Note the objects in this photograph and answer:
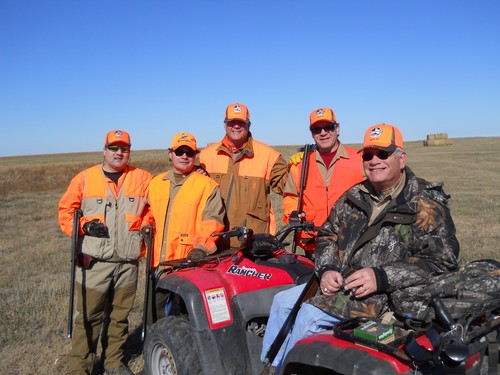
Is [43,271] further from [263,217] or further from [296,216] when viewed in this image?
[296,216]

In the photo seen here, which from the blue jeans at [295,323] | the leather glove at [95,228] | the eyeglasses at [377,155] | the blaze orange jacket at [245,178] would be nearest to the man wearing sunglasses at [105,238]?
the leather glove at [95,228]

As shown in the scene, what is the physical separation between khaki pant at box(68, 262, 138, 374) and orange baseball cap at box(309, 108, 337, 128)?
7.93ft

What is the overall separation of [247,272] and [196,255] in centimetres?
57

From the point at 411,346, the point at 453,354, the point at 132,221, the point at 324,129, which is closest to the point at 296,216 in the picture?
the point at 324,129

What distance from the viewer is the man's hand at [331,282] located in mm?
3086

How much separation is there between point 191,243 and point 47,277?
534 cm

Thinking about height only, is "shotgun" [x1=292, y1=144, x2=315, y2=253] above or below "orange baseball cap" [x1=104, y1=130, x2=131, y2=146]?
below

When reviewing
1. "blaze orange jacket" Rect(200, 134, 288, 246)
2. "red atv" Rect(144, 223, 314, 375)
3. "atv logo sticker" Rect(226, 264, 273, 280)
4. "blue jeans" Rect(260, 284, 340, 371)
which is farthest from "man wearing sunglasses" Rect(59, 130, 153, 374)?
"blue jeans" Rect(260, 284, 340, 371)

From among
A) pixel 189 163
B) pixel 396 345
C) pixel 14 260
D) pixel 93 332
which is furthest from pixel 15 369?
pixel 14 260

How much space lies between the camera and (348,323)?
2.84 metres

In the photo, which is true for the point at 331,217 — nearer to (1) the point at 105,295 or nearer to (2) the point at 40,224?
(1) the point at 105,295

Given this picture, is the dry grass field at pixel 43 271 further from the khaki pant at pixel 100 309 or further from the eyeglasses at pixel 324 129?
the eyeglasses at pixel 324 129

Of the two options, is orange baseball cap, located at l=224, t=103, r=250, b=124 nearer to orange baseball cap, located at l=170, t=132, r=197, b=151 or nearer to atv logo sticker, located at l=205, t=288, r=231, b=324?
orange baseball cap, located at l=170, t=132, r=197, b=151

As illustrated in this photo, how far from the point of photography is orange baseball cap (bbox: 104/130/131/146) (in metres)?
5.07
